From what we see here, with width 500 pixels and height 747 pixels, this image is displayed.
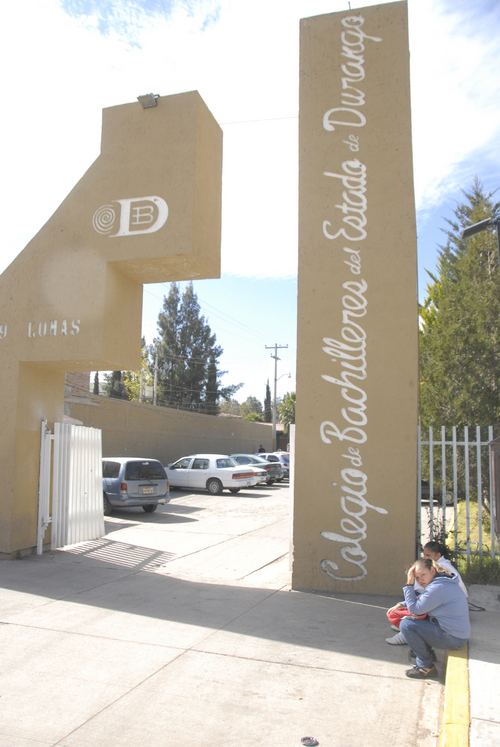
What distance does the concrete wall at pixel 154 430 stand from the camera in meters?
23.5

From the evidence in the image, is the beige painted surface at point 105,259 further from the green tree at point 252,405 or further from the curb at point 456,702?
the green tree at point 252,405

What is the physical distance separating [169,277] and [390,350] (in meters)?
4.11

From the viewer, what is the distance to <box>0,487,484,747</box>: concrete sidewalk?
385 cm

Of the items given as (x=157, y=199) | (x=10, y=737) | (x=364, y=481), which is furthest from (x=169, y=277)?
(x=10, y=737)

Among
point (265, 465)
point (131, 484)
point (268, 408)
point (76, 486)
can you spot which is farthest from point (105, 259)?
point (268, 408)

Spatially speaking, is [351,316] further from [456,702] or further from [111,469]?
[111,469]

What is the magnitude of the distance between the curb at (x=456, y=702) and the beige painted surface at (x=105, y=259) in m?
6.31

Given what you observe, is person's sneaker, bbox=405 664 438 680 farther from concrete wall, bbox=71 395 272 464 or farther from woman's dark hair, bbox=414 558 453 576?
concrete wall, bbox=71 395 272 464

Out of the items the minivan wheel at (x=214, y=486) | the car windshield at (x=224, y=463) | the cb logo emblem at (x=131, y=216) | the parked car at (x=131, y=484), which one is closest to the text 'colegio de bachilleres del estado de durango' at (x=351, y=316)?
the cb logo emblem at (x=131, y=216)

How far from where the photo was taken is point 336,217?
795 centimetres

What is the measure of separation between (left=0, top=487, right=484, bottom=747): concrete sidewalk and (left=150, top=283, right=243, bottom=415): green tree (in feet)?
144

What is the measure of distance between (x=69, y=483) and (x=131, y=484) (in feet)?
18.4

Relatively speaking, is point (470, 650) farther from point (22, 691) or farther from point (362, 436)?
point (22, 691)

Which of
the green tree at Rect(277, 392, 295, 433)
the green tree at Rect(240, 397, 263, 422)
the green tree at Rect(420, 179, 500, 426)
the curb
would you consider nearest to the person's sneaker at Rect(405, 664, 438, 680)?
the curb
